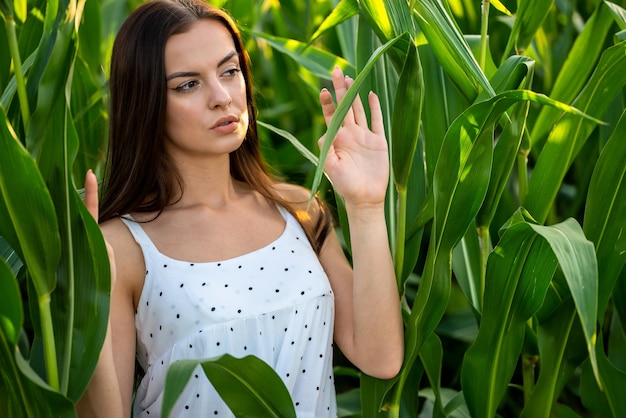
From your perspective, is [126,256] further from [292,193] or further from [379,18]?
Result: [379,18]

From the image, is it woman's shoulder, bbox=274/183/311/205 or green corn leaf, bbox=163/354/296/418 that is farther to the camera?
woman's shoulder, bbox=274/183/311/205

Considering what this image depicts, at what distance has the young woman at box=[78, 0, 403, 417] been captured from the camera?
1005mm

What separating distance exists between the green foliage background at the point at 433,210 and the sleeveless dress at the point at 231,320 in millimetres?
73

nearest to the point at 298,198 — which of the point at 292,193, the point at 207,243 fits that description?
the point at 292,193

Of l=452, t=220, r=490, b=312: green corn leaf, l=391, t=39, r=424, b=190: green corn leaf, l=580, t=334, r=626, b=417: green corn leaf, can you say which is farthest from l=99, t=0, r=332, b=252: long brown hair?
Answer: l=580, t=334, r=626, b=417: green corn leaf

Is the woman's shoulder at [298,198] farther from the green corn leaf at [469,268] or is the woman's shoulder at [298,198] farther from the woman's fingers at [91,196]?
the woman's fingers at [91,196]

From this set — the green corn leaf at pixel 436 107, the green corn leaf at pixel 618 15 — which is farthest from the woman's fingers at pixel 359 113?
the green corn leaf at pixel 618 15

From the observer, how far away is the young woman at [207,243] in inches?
39.6

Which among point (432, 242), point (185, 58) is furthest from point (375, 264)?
point (185, 58)

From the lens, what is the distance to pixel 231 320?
101cm

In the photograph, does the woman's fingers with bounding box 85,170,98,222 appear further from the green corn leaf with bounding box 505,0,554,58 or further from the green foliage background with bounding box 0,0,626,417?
the green corn leaf with bounding box 505,0,554,58

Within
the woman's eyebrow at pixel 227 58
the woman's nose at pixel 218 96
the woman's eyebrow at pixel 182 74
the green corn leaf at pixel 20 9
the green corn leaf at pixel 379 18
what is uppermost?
the green corn leaf at pixel 379 18

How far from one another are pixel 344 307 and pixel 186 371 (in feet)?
1.18

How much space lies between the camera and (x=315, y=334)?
1063 millimetres
